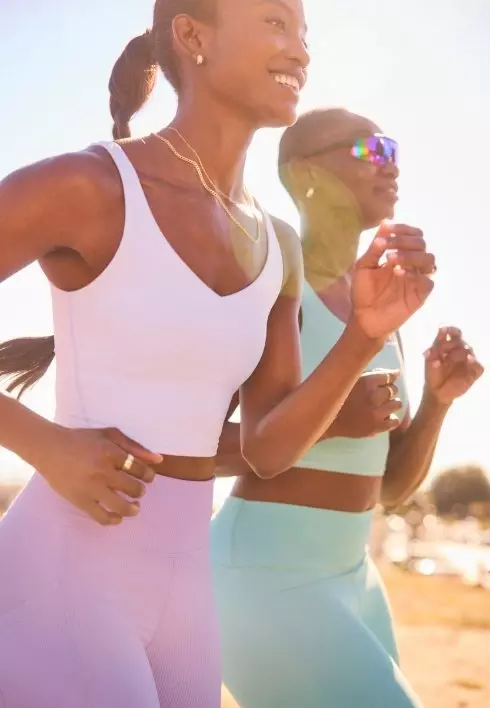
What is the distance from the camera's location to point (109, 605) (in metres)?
1.78

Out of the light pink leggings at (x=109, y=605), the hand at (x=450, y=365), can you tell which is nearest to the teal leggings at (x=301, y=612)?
the hand at (x=450, y=365)

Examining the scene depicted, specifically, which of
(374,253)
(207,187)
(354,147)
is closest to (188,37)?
(207,187)

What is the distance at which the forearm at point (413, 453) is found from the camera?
3.35 metres

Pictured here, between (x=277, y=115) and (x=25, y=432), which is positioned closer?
(x=25, y=432)

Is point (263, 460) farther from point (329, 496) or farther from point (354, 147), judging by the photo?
point (354, 147)

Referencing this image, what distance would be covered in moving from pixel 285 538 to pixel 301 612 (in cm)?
24

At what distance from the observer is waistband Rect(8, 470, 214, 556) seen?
5.98ft

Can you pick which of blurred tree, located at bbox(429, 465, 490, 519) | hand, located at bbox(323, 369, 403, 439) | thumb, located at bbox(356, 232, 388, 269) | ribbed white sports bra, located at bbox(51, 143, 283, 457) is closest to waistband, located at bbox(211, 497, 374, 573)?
hand, located at bbox(323, 369, 403, 439)

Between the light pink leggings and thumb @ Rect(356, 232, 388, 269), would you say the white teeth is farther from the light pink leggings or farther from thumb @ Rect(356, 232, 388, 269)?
the light pink leggings

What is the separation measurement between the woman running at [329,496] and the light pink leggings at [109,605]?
0.43 meters

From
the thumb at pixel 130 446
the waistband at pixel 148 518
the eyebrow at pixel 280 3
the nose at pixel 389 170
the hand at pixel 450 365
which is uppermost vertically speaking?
the eyebrow at pixel 280 3

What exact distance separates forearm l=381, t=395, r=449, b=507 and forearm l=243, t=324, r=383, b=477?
1.21 meters

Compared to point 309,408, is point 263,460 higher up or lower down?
lower down

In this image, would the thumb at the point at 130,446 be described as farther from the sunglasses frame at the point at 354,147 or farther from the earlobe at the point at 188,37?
the sunglasses frame at the point at 354,147
